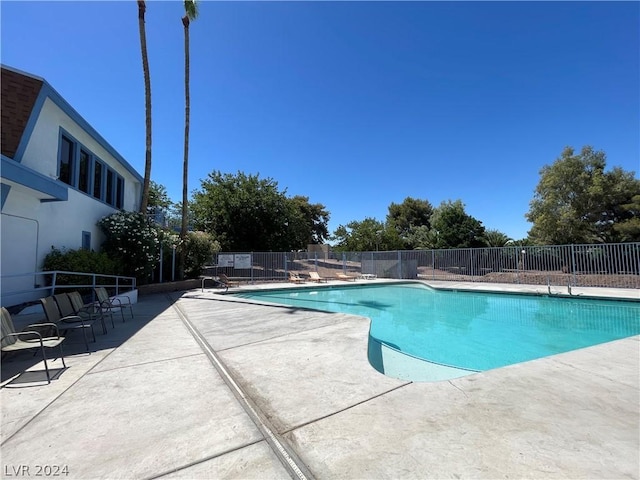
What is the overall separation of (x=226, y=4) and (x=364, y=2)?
514 cm

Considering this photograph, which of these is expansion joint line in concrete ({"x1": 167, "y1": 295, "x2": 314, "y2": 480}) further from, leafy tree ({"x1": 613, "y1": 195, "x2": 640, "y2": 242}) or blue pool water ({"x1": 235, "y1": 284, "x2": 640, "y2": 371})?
leafy tree ({"x1": 613, "y1": 195, "x2": 640, "y2": 242})

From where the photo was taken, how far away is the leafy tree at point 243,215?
24.5 meters

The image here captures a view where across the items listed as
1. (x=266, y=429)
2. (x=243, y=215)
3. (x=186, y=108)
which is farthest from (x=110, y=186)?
(x=266, y=429)

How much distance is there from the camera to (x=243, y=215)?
2444cm

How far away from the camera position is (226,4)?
11.3 metres

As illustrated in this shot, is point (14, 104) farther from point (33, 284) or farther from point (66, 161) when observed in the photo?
point (33, 284)

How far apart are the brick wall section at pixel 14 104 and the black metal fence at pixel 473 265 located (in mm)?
12739

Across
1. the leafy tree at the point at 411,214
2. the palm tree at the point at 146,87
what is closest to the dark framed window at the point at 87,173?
the palm tree at the point at 146,87

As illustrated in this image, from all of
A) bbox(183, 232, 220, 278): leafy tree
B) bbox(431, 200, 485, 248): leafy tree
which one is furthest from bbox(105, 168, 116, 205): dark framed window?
bbox(431, 200, 485, 248): leafy tree

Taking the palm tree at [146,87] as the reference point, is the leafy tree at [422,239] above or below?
below

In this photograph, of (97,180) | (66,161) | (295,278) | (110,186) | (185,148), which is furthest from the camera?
(295,278)

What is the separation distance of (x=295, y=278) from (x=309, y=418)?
57.1 feet

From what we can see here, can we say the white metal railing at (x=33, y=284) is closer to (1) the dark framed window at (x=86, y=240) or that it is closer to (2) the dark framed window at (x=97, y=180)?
(1) the dark framed window at (x=86, y=240)

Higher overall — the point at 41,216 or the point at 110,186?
the point at 110,186
